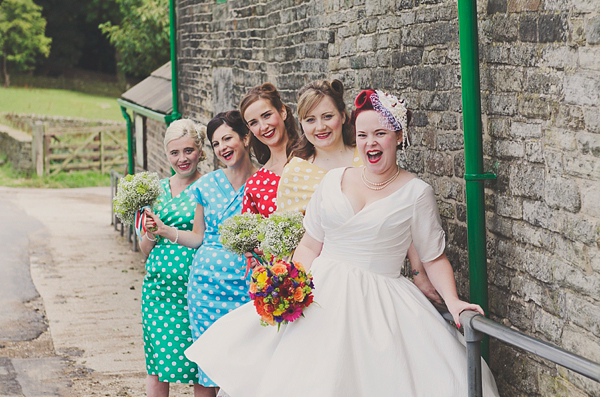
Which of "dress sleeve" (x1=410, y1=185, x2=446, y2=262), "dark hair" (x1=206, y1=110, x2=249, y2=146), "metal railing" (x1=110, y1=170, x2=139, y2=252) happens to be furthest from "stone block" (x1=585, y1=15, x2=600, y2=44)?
"metal railing" (x1=110, y1=170, x2=139, y2=252)

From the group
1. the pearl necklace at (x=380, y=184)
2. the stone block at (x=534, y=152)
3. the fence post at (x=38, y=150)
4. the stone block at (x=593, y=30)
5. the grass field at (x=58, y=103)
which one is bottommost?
the pearl necklace at (x=380, y=184)

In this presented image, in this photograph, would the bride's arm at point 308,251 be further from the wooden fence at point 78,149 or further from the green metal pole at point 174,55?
the wooden fence at point 78,149

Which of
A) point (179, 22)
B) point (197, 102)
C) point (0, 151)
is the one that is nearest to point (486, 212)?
point (197, 102)

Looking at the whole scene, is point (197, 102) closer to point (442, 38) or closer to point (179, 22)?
point (179, 22)

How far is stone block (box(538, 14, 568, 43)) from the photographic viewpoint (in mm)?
3668

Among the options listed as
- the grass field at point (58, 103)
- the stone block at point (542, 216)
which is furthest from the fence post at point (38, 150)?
the stone block at point (542, 216)

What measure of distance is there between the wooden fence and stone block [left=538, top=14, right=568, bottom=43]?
23.5 meters

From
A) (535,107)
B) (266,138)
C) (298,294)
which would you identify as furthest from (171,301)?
(535,107)

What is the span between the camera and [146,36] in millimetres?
32969

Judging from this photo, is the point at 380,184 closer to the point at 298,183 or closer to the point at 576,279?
the point at 298,183

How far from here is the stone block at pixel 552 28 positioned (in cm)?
367

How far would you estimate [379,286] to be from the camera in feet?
12.4

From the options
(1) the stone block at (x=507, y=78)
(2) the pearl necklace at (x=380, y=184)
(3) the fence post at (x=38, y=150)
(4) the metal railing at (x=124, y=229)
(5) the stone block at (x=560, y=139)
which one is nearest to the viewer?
(5) the stone block at (x=560, y=139)

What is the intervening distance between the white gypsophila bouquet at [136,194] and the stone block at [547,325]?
100 inches
